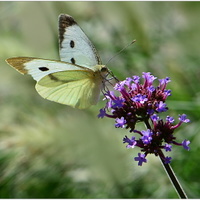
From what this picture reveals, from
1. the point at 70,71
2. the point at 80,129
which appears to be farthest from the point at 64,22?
the point at 80,129

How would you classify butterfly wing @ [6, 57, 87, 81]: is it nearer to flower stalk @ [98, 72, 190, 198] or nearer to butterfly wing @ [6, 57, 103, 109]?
butterfly wing @ [6, 57, 103, 109]

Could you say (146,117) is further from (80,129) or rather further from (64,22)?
(80,129)

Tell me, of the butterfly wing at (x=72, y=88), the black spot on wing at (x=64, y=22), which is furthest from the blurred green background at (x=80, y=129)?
the black spot on wing at (x=64, y=22)

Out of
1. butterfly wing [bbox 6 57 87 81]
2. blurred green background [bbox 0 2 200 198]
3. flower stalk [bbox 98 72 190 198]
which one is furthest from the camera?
blurred green background [bbox 0 2 200 198]

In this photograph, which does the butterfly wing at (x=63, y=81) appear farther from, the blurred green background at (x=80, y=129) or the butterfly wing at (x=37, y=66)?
the blurred green background at (x=80, y=129)

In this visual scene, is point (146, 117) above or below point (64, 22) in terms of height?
below

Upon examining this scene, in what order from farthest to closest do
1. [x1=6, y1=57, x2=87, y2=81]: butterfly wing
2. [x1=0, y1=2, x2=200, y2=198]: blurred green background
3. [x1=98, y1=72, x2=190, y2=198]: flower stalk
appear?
[x1=0, y1=2, x2=200, y2=198]: blurred green background, [x1=6, y1=57, x2=87, y2=81]: butterfly wing, [x1=98, y1=72, x2=190, y2=198]: flower stalk

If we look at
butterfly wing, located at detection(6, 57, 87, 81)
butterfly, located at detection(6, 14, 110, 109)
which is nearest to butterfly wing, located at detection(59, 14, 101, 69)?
butterfly, located at detection(6, 14, 110, 109)

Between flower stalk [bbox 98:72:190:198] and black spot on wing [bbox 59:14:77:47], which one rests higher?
black spot on wing [bbox 59:14:77:47]
